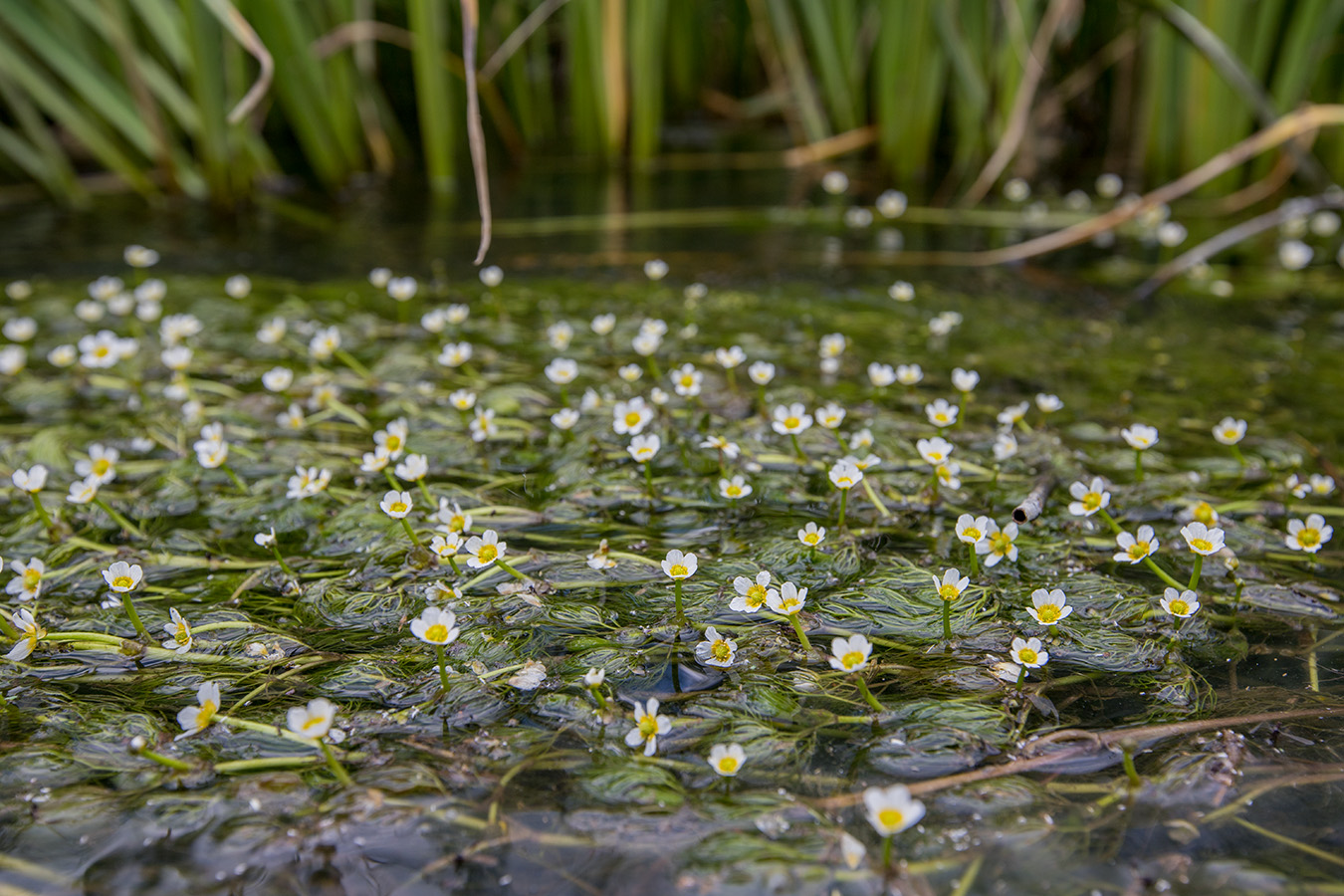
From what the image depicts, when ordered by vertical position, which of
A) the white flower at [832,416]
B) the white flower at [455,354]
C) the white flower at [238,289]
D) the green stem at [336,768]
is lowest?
the green stem at [336,768]

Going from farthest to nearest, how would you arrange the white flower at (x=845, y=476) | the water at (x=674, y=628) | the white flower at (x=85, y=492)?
1. the white flower at (x=85, y=492)
2. the white flower at (x=845, y=476)
3. the water at (x=674, y=628)

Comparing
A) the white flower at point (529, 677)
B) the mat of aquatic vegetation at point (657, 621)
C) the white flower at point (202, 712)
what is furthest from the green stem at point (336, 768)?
the white flower at point (529, 677)

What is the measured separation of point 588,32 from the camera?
16.4 feet

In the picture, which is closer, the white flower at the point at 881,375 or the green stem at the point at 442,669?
the green stem at the point at 442,669

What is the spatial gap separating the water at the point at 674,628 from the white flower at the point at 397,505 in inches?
5.8

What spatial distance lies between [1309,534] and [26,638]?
109 inches

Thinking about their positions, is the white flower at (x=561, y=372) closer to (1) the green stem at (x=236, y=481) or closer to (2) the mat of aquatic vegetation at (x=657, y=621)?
(2) the mat of aquatic vegetation at (x=657, y=621)

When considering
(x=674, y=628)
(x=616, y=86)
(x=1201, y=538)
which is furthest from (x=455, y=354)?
(x=616, y=86)

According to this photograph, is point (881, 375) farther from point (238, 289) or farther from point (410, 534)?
point (238, 289)

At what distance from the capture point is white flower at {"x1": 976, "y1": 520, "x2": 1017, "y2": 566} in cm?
208

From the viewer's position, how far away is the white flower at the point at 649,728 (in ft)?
5.32

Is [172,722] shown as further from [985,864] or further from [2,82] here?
[2,82]

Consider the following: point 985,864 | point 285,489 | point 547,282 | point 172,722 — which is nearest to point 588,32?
point 547,282

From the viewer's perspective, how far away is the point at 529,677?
1834mm
